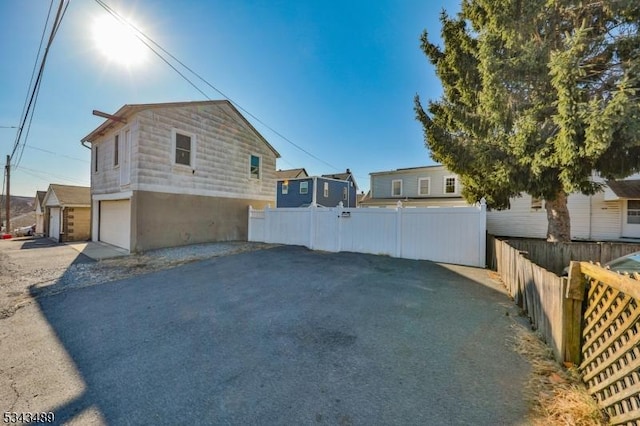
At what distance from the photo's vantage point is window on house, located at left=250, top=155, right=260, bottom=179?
45.7 feet

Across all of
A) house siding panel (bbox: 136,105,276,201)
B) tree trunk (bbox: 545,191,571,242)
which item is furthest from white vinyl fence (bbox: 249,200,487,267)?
house siding panel (bbox: 136,105,276,201)

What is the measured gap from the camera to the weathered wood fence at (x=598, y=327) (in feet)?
6.05

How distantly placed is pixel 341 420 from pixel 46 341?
13.3 ft

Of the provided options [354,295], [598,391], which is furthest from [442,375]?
[354,295]

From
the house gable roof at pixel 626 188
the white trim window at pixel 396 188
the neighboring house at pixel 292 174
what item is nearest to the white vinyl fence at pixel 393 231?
the house gable roof at pixel 626 188

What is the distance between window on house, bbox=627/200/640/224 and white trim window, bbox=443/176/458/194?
7.78 metres

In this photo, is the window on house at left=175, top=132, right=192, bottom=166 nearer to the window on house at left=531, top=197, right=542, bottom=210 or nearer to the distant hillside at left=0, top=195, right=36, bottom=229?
the window on house at left=531, top=197, right=542, bottom=210

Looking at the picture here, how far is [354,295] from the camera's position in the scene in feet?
16.5

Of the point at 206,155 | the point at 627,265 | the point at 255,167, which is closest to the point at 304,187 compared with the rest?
the point at 255,167

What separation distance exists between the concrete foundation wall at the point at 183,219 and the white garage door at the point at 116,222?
78cm

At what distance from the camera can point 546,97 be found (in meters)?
6.29

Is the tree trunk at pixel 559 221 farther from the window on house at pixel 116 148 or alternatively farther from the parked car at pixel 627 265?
the window on house at pixel 116 148

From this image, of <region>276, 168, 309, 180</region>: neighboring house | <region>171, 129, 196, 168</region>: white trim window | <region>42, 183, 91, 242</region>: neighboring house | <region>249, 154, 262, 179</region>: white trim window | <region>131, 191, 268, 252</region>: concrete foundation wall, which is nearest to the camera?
<region>131, 191, 268, 252</region>: concrete foundation wall

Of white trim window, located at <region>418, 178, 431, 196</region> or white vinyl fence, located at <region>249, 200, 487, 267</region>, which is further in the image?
white trim window, located at <region>418, 178, 431, 196</region>
